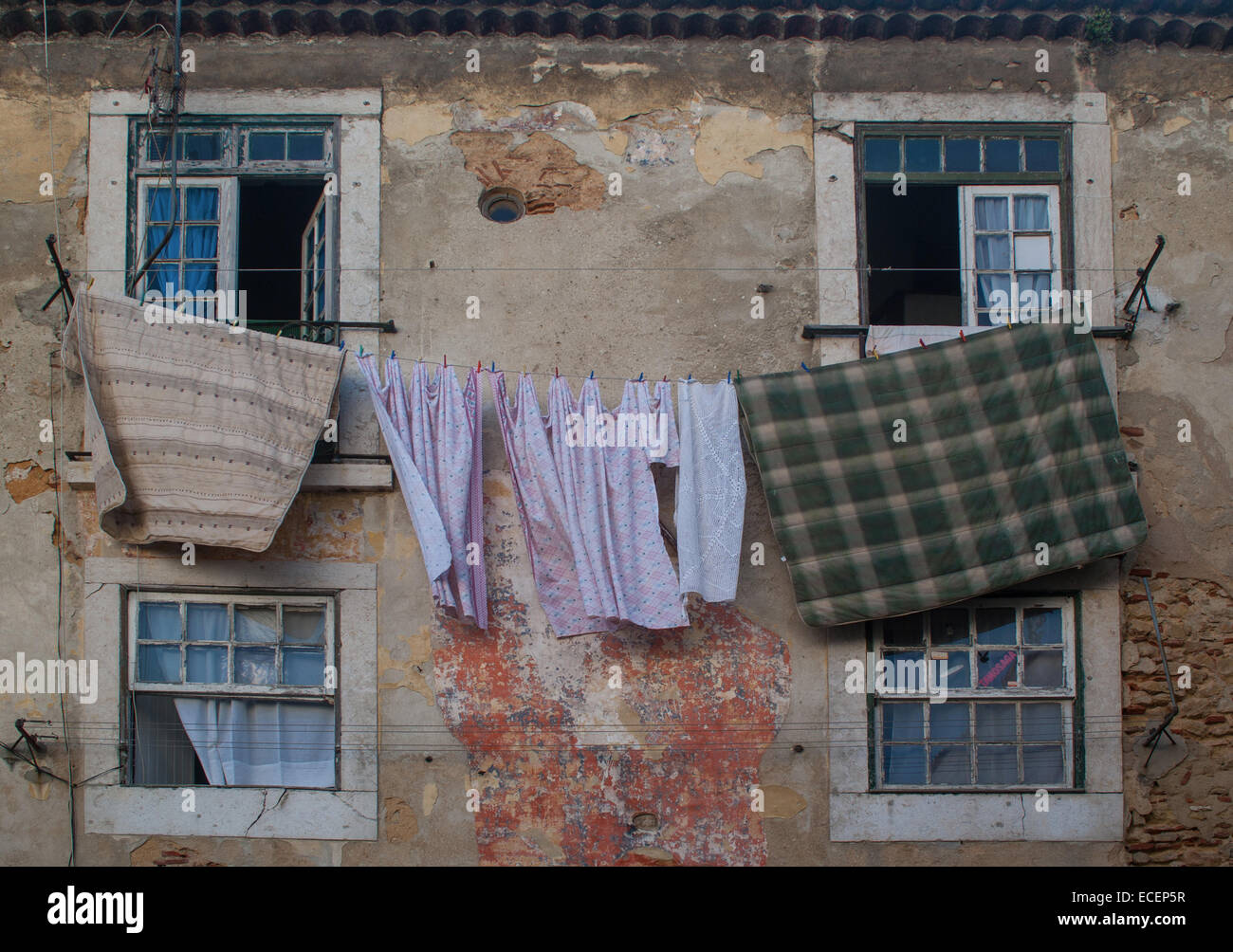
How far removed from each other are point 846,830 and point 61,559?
4.77m

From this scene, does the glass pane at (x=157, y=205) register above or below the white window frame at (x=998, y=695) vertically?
above

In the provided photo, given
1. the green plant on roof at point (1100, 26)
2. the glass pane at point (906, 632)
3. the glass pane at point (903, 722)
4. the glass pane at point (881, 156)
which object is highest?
the green plant on roof at point (1100, 26)

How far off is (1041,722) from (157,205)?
20.1 feet

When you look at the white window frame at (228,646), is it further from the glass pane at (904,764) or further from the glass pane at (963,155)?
the glass pane at (963,155)

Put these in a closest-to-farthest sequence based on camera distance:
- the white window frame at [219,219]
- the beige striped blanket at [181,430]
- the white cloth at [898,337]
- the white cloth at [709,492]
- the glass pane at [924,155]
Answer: the beige striped blanket at [181,430] < the white cloth at [709,492] < the white cloth at [898,337] < the white window frame at [219,219] < the glass pane at [924,155]

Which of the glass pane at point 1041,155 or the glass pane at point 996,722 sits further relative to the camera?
the glass pane at point 1041,155

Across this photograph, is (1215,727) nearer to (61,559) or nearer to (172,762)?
(172,762)

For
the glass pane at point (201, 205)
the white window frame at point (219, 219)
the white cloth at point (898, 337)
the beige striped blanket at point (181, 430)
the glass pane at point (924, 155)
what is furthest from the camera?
the glass pane at point (924, 155)

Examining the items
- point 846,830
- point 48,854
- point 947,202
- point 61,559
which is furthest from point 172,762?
point 947,202

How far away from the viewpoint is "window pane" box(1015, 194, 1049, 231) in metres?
8.29

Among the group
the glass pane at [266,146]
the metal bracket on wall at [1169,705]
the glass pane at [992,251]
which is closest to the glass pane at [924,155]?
the glass pane at [992,251]

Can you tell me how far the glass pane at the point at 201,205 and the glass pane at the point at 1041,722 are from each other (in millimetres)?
5717

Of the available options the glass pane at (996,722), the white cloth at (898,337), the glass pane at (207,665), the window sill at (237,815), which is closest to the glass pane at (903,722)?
the glass pane at (996,722)

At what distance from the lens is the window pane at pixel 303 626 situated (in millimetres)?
7781
